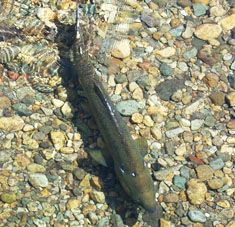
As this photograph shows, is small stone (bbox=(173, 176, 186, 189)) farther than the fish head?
Yes

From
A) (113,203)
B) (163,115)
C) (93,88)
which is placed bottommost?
(113,203)

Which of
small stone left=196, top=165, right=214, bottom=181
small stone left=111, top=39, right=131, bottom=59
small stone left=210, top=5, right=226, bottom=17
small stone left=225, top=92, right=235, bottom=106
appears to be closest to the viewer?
small stone left=196, top=165, right=214, bottom=181

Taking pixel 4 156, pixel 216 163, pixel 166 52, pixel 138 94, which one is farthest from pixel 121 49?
pixel 4 156

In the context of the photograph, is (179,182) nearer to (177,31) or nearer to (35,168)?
(35,168)

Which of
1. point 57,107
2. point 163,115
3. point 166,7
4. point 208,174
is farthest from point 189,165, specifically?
point 166,7

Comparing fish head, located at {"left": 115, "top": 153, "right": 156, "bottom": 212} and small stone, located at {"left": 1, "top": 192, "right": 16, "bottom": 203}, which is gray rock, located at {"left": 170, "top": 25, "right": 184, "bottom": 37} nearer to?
fish head, located at {"left": 115, "top": 153, "right": 156, "bottom": 212}

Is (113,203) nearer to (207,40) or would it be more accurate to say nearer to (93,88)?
(93,88)

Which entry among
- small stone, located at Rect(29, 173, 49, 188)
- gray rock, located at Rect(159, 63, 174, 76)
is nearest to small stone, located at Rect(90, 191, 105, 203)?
small stone, located at Rect(29, 173, 49, 188)
